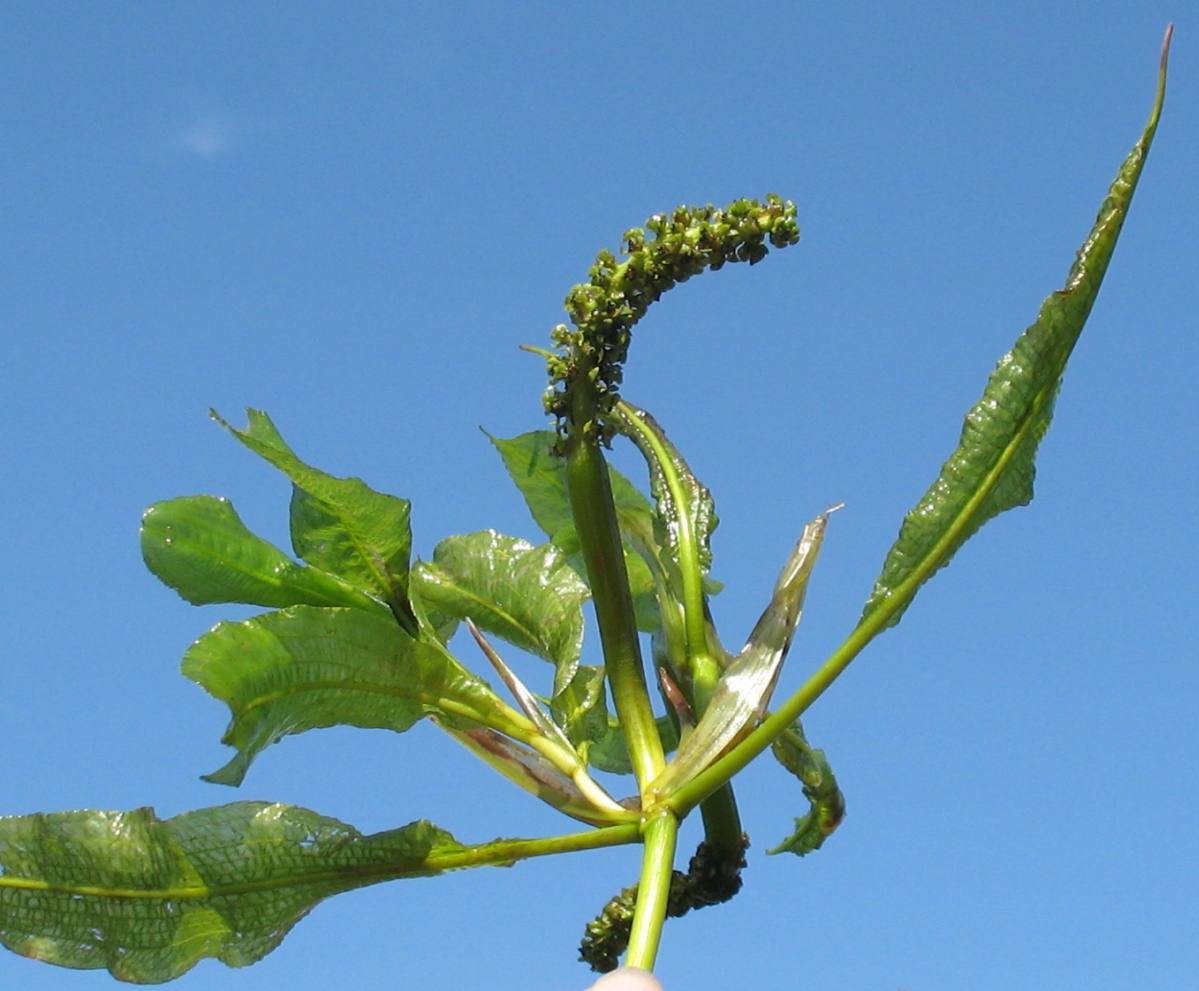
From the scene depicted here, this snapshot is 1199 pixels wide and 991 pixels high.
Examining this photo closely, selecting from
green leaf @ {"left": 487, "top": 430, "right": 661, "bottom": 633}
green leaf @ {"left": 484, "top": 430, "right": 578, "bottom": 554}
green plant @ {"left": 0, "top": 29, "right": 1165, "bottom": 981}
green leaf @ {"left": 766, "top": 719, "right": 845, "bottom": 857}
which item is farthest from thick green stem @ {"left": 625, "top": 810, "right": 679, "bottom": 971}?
green leaf @ {"left": 484, "top": 430, "right": 578, "bottom": 554}

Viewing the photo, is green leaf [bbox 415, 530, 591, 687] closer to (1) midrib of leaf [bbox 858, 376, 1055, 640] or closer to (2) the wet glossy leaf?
(2) the wet glossy leaf

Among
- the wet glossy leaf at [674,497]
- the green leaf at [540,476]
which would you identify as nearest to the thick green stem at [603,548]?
the wet glossy leaf at [674,497]

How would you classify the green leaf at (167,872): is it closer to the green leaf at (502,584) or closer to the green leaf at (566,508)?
the green leaf at (502,584)

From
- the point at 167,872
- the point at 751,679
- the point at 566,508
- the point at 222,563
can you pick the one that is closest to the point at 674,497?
the point at 566,508

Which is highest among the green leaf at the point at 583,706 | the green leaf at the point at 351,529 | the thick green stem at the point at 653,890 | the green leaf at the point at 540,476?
the green leaf at the point at 540,476

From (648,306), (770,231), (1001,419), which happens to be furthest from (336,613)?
(1001,419)

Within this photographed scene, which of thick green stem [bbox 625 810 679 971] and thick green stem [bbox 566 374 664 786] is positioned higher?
thick green stem [bbox 566 374 664 786]

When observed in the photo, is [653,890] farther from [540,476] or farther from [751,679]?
[540,476]
